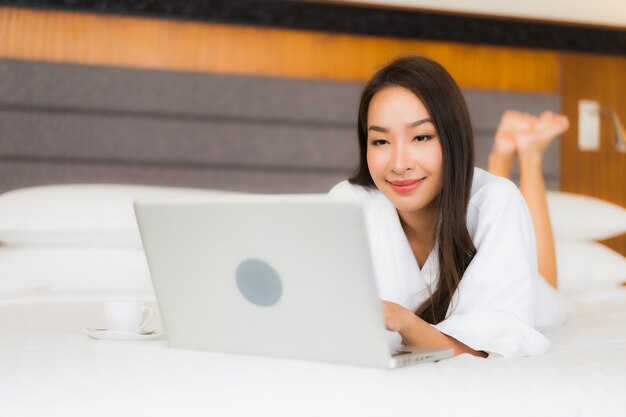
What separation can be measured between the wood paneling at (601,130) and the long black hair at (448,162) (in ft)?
5.29

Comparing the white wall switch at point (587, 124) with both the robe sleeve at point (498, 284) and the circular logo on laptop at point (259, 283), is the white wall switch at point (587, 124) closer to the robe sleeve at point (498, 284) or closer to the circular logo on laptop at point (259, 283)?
the robe sleeve at point (498, 284)

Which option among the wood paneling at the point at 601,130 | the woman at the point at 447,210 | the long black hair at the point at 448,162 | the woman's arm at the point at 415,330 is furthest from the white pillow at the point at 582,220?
the woman's arm at the point at 415,330

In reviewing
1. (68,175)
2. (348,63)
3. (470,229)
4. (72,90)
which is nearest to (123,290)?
(68,175)

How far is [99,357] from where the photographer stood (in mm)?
1047

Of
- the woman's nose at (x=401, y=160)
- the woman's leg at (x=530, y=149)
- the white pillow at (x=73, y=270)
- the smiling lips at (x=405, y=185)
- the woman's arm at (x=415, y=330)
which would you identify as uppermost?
the woman's leg at (x=530, y=149)

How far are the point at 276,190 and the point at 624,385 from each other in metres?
1.68

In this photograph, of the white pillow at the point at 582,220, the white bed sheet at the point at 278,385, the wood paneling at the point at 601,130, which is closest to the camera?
the white bed sheet at the point at 278,385

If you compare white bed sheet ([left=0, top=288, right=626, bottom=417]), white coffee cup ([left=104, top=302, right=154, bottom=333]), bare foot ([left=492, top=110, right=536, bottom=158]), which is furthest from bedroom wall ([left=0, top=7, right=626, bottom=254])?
white bed sheet ([left=0, top=288, right=626, bottom=417])

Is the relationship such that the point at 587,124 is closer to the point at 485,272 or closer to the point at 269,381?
the point at 485,272

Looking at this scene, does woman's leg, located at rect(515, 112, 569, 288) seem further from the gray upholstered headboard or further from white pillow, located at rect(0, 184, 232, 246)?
white pillow, located at rect(0, 184, 232, 246)

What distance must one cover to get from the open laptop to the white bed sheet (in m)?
0.03

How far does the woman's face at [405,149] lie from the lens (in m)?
1.39

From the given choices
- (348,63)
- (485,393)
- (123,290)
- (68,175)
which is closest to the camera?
(485,393)

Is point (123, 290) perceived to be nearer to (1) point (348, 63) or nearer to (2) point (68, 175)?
(2) point (68, 175)
